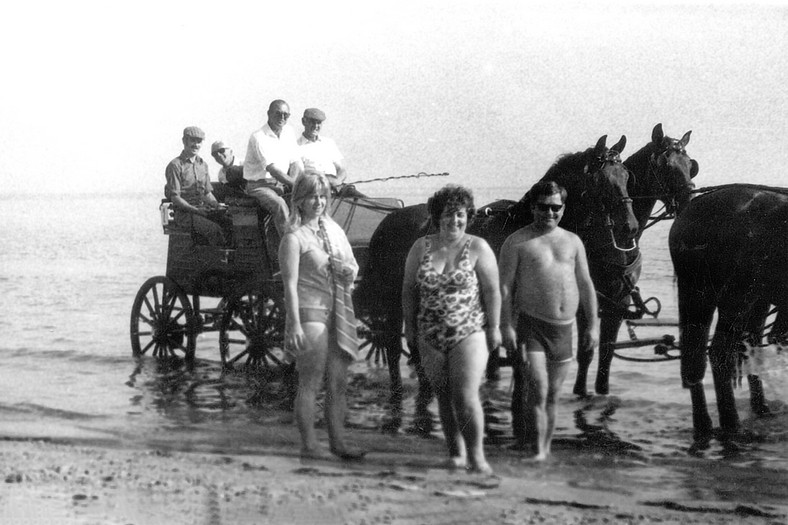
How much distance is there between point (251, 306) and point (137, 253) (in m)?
28.7

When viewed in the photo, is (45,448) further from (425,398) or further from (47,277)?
(47,277)

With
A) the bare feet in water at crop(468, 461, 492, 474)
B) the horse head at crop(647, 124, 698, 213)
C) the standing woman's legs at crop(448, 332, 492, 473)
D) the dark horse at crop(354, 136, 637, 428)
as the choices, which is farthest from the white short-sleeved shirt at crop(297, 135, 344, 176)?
the bare feet in water at crop(468, 461, 492, 474)

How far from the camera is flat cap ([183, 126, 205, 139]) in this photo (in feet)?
38.7

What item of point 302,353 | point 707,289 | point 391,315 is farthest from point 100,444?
point 707,289

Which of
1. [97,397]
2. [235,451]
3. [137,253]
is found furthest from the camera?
[137,253]

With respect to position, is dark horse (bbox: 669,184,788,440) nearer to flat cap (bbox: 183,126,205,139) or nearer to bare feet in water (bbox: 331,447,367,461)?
bare feet in water (bbox: 331,447,367,461)

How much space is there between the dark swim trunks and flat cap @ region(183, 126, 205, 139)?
6.19 m

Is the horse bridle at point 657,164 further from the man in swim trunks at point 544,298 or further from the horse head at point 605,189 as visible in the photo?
the man in swim trunks at point 544,298

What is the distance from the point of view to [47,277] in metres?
27.7

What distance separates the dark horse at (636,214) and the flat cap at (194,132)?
4.89 m

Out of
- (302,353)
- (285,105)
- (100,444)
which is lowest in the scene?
(100,444)

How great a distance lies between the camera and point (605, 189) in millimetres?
8461

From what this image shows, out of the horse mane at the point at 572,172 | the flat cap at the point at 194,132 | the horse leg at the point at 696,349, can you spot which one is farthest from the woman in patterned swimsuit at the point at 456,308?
the flat cap at the point at 194,132

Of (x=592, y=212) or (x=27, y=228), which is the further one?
(x=27, y=228)
